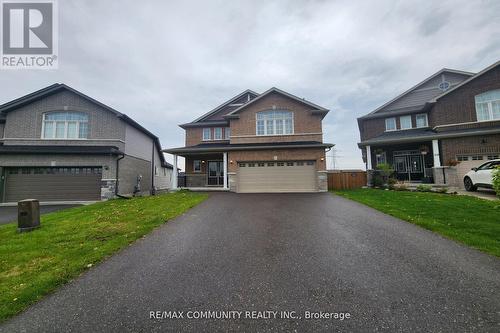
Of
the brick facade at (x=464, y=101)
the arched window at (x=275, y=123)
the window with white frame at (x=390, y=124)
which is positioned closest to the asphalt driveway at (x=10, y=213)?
the arched window at (x=275, y=123)

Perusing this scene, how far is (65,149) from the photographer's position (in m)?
13.6

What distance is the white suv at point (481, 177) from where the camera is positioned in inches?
390

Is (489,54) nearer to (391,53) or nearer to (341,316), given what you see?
(391,53)

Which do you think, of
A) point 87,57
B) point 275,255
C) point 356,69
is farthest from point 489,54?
point 87,57

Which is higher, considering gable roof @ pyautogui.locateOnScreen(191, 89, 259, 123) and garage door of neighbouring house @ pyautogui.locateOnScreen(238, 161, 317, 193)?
gable roof @ pyautogui.locateOnScreen(191, 89, 259, 123)

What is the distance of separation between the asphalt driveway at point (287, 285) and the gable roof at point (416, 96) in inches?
714

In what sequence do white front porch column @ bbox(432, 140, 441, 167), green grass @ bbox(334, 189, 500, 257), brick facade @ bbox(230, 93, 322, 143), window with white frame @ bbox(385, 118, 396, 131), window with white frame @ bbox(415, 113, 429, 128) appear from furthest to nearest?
1. window with white frame @ bbox(385, 118, 396, 131)
2. window with white frame @ bbox(415, 113, 429, 128)
3. brick facade @ bbox(230, 93, 322, 143)
4. white front porch column @ bbox(432, 140, 441, 167)
5. green grass @ bbox(334, 189, 500, 257)

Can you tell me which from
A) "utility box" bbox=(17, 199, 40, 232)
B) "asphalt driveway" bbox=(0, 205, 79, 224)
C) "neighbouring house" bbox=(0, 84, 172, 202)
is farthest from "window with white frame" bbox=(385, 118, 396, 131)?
"asphalt driveway" bbox=(0, 205, 79, 224)

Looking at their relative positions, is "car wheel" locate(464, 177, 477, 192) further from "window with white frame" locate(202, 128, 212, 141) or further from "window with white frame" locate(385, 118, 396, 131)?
"window with white frame" locate(202, 128, 212, 141)

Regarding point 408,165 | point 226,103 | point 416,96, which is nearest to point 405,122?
point 416,96

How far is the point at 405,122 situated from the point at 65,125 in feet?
94.9

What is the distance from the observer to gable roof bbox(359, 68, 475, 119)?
59.7 ft

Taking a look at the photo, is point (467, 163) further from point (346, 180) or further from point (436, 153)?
point (346, 180)

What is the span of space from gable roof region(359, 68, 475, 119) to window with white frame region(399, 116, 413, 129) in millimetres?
735
